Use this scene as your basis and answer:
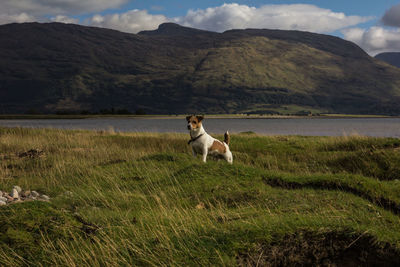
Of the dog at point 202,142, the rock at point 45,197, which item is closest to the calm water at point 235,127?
the dog at point 202,142

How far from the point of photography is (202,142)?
1463 cm

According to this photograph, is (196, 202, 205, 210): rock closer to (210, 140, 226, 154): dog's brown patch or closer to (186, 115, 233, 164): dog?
(186, 115, 233, 164): dog

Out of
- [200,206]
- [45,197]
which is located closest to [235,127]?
[45,197]

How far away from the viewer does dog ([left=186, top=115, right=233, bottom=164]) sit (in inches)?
568

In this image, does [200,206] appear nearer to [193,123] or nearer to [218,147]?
[193,123]

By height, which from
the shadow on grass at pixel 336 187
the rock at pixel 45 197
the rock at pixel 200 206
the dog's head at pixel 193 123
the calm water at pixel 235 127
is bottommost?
the calm water at pixel 235 127

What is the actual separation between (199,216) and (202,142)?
694cm

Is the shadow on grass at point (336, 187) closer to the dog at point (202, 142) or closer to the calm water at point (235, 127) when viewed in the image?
the dog at point (202, 142)

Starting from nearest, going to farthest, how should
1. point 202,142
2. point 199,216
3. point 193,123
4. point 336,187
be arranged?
point 199,216 → point 336,187 → point 193,123 → point 202,142

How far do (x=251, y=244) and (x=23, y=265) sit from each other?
3.60m

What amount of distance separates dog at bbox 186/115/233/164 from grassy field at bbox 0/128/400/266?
3.20ft

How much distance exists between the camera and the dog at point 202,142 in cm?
1444

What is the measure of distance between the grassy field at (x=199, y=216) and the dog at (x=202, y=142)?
3.20ft

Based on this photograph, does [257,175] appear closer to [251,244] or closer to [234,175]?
[234,175]
